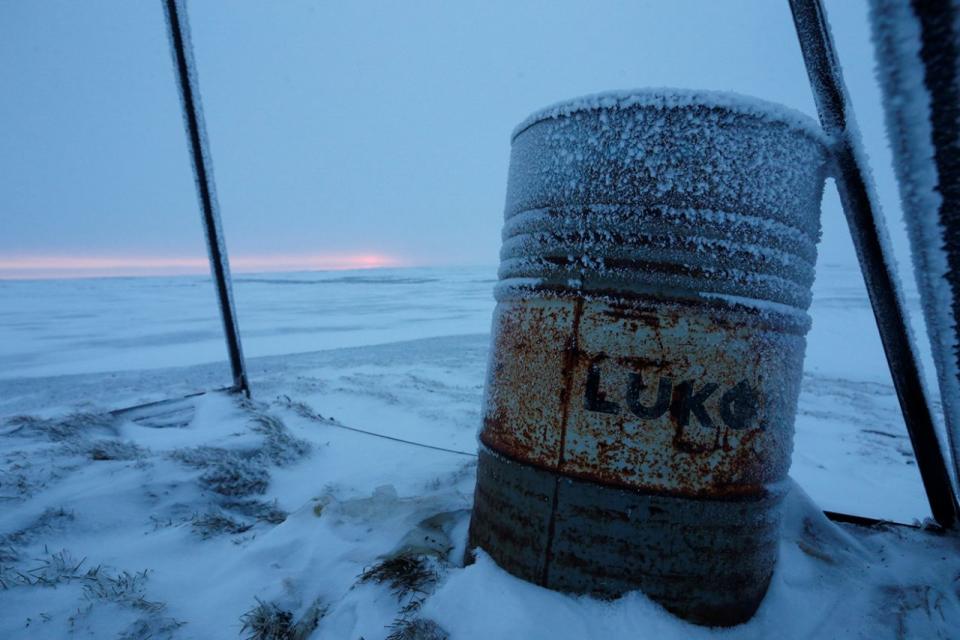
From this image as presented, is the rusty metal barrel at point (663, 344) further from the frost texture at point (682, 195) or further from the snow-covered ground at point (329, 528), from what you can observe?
the snow-covered ground at point (329, 528)

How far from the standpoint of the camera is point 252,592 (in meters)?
1.53

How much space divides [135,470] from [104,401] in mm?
2809

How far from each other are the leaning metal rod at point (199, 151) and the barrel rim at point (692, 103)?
269 centimetres

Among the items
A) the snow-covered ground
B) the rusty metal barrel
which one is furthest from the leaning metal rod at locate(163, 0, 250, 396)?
the rusty metal barrel

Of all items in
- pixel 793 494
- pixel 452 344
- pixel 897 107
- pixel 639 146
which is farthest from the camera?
pixel 452 344

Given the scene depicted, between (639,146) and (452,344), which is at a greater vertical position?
(639,146)

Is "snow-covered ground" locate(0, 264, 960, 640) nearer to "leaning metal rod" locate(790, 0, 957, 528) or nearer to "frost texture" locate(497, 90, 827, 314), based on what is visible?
"leaning metal rod" locate(790, 0, 957, 528)

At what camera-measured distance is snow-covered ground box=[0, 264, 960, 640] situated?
4.45 ft

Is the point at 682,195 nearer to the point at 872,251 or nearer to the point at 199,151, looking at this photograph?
the point at 872,251

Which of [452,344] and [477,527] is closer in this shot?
[477,527]

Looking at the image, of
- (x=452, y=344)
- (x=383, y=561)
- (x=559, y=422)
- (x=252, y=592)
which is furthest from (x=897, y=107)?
(x=452, y=344)

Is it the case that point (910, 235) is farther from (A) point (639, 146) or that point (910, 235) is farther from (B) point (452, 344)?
(B) point (452, 344)

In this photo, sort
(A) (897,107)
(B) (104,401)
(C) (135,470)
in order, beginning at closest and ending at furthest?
1. (A) (897,107)
2. (C) (135,470)
3. (B) (104,401)

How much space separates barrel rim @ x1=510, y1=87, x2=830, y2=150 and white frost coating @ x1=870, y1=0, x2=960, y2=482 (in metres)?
0.50
